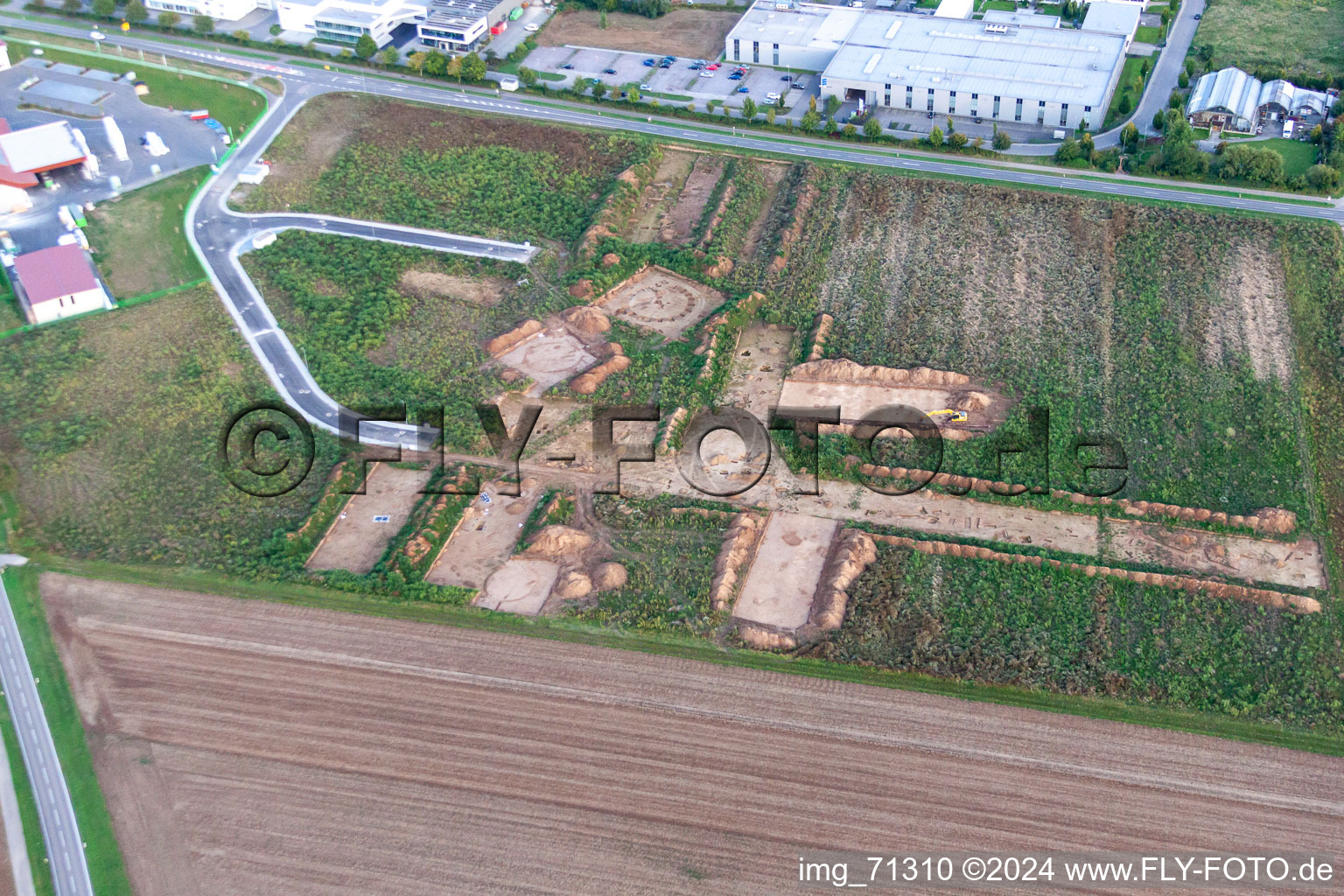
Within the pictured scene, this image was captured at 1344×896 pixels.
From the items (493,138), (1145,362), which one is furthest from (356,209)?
(1145,362)

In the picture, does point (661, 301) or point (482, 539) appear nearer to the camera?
point (482, 539)

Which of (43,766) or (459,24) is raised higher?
(459,24)

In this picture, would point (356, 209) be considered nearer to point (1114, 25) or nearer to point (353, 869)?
point (353, 869)

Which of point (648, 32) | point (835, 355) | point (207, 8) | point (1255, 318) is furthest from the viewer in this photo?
point (648, 32)

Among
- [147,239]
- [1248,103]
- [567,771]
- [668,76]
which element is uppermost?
[1248,103]

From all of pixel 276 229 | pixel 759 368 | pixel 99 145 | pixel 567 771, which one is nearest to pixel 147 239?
pixel 276 229

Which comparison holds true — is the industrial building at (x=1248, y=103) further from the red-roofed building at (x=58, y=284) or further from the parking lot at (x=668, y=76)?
the red-roofed building at (x=58, y=284)

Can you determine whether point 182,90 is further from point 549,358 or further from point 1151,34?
point 1151,34
